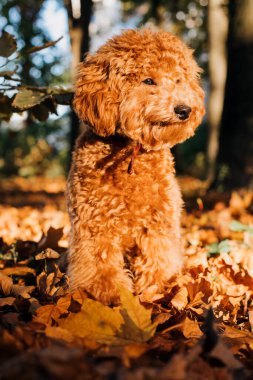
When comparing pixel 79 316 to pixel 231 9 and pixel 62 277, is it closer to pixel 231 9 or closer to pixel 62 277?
pixel 62 277

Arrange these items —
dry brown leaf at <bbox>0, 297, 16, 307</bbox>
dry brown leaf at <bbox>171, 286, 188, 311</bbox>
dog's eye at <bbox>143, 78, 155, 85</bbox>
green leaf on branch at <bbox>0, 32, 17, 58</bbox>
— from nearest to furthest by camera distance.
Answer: dry brown leaf at <bbox>0, 297, 16, 307</bbox> → dry brown leaf at <bbox>171, 286, 188, 311</bbox> → dog's eye at <bbox>143, 78, 155, 85</bbox> → green leaf on branch at <bbox>0, 32, 17, 58</bbox>

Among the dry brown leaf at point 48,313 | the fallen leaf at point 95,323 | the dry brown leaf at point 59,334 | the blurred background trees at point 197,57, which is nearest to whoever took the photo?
the dry brown leaf at point 59,334

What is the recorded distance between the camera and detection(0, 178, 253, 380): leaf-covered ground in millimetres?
1635

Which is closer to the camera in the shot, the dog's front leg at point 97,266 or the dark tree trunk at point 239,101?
the dog's front leg at point 97,266

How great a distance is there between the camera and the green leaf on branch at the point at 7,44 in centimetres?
333

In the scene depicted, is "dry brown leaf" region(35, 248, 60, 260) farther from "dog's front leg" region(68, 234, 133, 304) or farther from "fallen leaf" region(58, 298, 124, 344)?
"fallen leaf" region(58, 298, 124, 344)

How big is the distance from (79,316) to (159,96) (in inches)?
65.0

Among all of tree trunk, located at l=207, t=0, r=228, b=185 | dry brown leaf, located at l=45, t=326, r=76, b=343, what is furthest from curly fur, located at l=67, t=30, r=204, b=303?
tree trunk, located at l=207, t=0, r=228, b=185

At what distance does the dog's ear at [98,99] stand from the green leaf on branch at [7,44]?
577mm

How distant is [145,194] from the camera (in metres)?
3.06

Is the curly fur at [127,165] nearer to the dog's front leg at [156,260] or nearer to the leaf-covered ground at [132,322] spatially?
the dog's front leg at [156,260]

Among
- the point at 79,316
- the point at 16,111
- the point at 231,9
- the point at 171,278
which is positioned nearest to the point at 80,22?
the point at 231,9

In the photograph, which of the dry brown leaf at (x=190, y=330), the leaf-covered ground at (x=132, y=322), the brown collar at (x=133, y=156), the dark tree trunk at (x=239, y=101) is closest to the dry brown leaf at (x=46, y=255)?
the leaf-covered ground at (x=132, y=322)

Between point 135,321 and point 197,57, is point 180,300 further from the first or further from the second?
point 197,57
